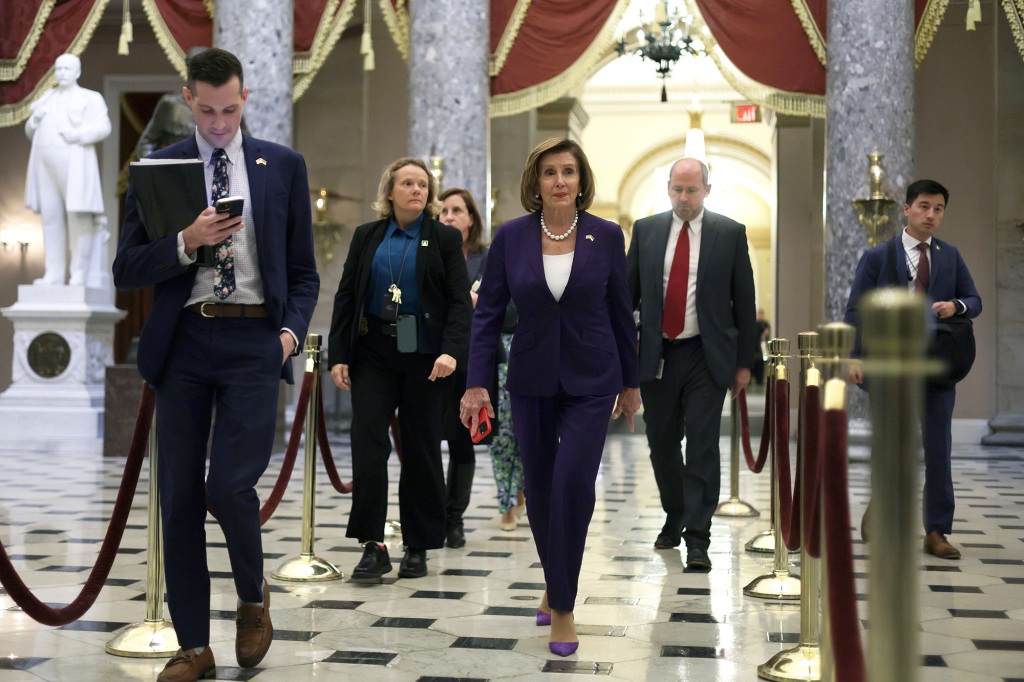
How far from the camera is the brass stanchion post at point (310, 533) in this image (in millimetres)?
5406

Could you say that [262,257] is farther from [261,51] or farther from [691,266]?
[261,51]

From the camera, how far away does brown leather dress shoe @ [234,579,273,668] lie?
378cm

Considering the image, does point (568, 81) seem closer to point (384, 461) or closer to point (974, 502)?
point (974, 502)

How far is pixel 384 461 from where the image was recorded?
539 cm

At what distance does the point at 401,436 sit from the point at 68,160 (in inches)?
351

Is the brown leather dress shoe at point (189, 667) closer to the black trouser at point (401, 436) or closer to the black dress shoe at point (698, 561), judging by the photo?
the black trouser at point (401, 436)

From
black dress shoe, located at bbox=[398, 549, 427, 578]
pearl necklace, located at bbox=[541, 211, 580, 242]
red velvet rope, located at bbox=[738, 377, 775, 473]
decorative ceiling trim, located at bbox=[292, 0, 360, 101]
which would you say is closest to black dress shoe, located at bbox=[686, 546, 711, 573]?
red velvet rope, located at bbox=[738, 377, 775, 473]

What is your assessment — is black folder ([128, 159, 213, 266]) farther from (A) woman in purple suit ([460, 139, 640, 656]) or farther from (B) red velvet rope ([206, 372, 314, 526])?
(B) red velvet rope ([206, 372, 314, 526])

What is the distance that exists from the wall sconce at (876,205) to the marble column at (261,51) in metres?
5.18

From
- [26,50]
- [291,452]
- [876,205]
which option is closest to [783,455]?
[291,452]

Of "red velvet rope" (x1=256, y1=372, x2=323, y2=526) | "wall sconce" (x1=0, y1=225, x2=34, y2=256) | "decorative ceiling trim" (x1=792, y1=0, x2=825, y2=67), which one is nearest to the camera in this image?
"red velvet rope" (x1=256, y1=372, x2=323, y2=526)

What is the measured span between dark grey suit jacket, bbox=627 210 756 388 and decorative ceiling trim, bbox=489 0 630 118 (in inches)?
215

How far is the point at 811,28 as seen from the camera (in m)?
10.9

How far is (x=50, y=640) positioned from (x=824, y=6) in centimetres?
893
